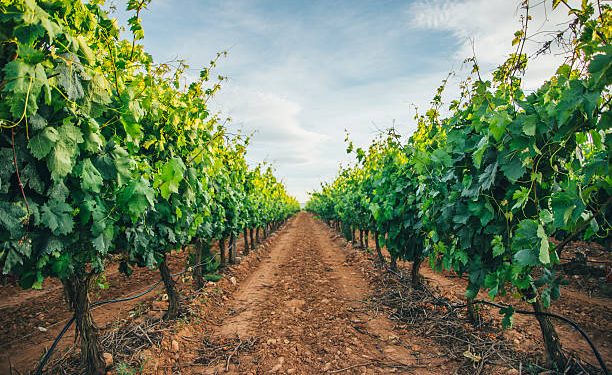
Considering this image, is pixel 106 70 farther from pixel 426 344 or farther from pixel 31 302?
pixel 31 302

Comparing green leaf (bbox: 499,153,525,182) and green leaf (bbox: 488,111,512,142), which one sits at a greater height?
green leaf (bbox: 488,111,512,142)

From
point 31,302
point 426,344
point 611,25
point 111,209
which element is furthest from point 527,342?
point 31,302

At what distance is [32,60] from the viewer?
196cm

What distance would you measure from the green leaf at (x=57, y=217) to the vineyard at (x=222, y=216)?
1cm

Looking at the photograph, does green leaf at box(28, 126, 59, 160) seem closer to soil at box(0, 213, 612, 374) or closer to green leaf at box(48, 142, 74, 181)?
green leaf at box(48, 142, 74, 181)

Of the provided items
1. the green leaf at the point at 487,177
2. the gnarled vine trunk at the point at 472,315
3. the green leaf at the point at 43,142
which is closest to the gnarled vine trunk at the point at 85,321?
the green leaf at the point at 43,142

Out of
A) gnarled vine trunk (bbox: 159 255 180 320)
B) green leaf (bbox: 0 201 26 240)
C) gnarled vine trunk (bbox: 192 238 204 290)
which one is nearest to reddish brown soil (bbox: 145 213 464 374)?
gnarled vine trunk (bbox: 159 255 180 320)

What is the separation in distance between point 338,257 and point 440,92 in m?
7.99

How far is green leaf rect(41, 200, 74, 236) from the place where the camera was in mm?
2258

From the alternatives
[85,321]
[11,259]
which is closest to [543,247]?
[11,259]

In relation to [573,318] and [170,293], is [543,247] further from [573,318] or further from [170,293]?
[170,293]

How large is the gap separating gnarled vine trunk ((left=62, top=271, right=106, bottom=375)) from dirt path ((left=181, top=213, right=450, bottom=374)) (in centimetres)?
102

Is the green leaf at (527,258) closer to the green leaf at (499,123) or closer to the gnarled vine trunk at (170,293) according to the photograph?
the green leaf at (499,123)

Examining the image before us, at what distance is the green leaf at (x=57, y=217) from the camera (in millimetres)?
2258
